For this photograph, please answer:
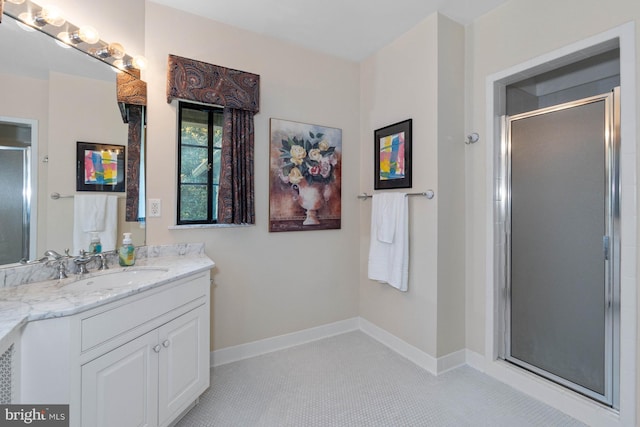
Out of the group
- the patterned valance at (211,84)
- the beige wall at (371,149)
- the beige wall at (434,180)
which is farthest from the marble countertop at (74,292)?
the beige wall at (434,180)

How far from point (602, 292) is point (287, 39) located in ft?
9.18

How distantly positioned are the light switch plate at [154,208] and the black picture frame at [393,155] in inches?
68.6

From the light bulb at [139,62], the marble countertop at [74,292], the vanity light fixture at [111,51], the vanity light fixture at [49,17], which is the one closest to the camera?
the marble countertop at [74,292]

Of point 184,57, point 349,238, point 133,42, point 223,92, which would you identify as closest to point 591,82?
point 349,238

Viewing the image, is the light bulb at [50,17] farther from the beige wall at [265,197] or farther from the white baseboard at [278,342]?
the white baseboard at [278,342]

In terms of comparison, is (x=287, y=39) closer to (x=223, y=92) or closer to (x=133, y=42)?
(x=223, y=92)

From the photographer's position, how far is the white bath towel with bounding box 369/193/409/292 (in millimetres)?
2227

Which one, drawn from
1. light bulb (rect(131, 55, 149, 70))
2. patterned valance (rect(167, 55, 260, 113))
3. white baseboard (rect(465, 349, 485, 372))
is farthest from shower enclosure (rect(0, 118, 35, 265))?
white baseboard (rect(465, 349, 485, 372))

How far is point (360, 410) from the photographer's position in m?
1.67

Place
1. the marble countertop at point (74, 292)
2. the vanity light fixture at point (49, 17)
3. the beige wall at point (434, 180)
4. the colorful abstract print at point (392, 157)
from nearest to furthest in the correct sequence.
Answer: the marble countertop at point (74, 292)
the vanity light fixture at point (49, 17)
the beige wall at point (434, 180)
the colorful abstract print at point (392, 157)

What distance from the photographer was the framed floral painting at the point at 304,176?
93.0 inches

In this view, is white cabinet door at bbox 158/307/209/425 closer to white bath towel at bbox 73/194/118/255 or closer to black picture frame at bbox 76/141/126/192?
white bath towel at bbox 73/194/118/255

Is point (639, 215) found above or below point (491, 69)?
below

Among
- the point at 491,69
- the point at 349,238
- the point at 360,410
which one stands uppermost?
the point at 491,69
